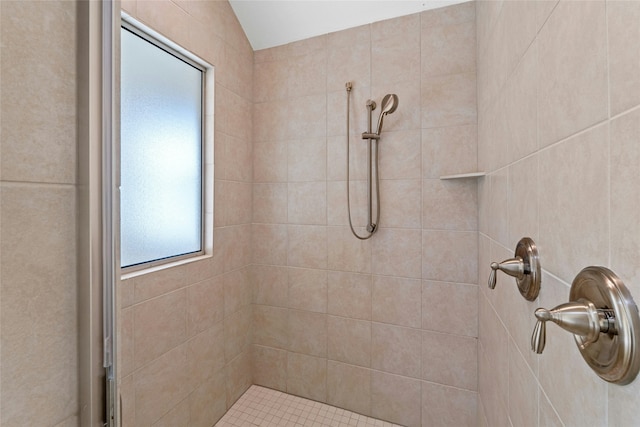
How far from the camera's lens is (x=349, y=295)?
1.73 metres

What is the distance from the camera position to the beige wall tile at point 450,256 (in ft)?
4.90

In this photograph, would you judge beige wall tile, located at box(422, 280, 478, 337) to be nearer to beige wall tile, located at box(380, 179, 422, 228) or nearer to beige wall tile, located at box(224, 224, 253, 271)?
beige wall tile, located at box(380, 179, 422, 228)

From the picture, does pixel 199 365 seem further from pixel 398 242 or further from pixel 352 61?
pixel 352 61

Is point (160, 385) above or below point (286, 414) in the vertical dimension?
above

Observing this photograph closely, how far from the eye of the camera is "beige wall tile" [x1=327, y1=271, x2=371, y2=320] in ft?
5.55

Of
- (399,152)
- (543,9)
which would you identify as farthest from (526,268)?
(399,152)

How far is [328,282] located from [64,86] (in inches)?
62.5

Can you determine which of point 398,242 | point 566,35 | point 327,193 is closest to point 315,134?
point 327,193

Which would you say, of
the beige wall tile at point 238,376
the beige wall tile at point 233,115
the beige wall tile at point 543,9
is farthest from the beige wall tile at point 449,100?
the beige wall tile at point 238,376

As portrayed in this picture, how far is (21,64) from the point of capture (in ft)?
0.98

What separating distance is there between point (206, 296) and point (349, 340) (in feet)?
2.81

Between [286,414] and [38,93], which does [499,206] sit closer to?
[38,93]

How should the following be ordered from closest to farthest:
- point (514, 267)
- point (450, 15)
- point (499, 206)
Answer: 1. point (514, 267)
2. point (499, 206)
3. point (450, 15)

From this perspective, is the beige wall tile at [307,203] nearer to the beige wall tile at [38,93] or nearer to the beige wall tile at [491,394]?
the beige wall tile at [491,394]
